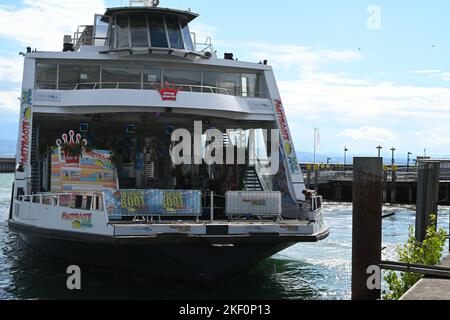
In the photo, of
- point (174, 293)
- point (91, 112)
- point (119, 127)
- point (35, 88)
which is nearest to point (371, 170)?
point (174, 293)

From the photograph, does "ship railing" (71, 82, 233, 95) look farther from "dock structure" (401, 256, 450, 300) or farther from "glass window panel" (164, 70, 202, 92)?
"dock structure" (401, 256, 450, 300)

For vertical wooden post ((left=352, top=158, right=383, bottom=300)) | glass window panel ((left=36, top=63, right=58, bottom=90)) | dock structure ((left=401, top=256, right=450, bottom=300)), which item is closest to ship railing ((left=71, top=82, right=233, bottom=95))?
glass window panel ((left=36, top=63, right=58, bottom=90))

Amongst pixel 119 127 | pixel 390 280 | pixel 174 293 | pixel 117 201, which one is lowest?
pixel 174 293

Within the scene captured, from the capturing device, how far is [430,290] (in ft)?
26.4

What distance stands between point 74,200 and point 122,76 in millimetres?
4616

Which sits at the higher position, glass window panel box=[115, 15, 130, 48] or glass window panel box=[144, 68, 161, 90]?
glass window panel box=[115, 15, 130, 48]

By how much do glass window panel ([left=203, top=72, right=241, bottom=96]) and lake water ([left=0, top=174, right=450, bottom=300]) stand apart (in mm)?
4583

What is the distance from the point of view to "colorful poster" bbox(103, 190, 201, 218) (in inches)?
520

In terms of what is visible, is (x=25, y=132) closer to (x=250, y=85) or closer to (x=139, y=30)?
(x=139, y=30)

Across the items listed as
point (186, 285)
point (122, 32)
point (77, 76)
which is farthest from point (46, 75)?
point (186, 285)

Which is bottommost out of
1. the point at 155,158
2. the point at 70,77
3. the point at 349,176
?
the point at 349,176

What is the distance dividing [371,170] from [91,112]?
27.9 ft

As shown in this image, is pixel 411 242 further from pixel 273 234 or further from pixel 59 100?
pixel 59 100

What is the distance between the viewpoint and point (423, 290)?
8070mm
